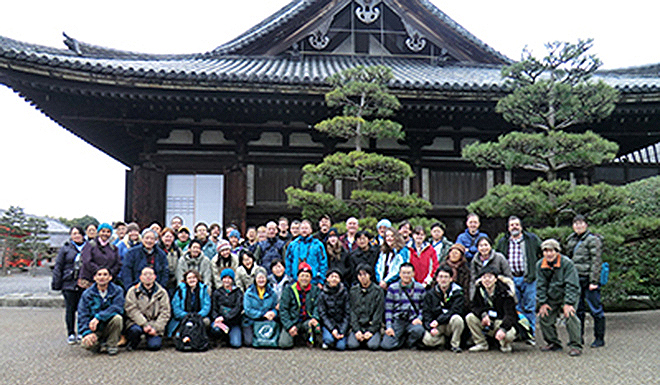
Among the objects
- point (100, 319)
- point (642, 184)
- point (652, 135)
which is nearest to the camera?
point (100, 319)

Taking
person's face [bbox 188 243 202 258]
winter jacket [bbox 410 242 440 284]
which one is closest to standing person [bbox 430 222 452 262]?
winter jacket [bbox 410 242 440 284]

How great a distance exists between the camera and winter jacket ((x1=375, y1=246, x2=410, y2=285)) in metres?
6.83

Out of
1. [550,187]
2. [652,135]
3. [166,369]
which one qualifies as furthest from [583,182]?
[166,369]

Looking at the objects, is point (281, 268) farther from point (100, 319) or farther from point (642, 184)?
point (642, 184)

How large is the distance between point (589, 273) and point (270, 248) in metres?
4.68

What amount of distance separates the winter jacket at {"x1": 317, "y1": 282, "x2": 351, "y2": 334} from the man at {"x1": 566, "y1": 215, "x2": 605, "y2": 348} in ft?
10.3

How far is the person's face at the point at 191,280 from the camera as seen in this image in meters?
6.41

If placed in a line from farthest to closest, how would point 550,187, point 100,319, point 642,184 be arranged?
point 642,184
point 550,187
point 100,319

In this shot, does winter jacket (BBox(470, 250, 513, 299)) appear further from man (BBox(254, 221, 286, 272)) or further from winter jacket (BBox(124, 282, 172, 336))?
winter jacket (BBox(124, 282, 172, 336))

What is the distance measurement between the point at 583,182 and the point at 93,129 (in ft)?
39.0

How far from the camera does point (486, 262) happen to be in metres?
6.30

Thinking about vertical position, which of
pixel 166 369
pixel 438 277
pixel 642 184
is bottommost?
pixel 166 369

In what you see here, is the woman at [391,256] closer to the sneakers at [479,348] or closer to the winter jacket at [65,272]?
the sneakers at [479,348]

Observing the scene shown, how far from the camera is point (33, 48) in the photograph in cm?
1022
